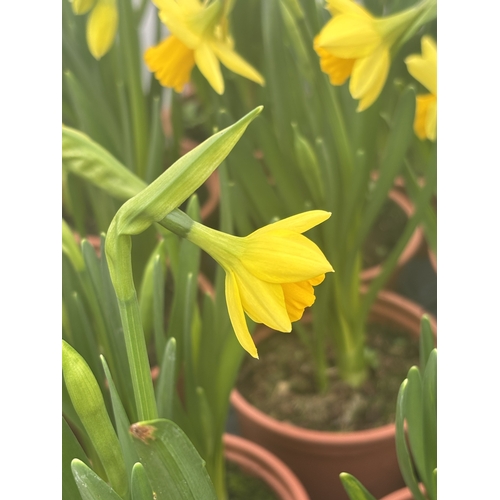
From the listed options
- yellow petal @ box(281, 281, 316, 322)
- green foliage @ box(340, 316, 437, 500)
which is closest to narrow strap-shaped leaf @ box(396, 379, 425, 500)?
green foliage @ box(340, 316, 437, 500)

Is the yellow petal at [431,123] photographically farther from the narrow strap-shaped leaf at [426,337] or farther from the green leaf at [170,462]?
the green leaf at [170,462]

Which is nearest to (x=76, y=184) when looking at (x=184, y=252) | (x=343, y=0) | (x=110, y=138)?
(x=110, y=138)

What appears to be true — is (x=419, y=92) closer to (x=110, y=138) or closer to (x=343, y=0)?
(x=343, y=0)

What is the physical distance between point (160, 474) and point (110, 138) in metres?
0.41

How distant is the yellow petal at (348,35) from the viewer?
0.58 metres

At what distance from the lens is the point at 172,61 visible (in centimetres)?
60

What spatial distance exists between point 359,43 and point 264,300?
0.31 metres

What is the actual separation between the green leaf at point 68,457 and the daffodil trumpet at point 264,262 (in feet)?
0.64

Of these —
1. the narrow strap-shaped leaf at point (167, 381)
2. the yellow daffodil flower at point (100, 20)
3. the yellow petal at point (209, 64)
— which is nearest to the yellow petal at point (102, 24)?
the yellow daffodil flower at point (100, 20)

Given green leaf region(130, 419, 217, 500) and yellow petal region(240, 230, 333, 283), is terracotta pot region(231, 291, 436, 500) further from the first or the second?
yellow petal region(240, 230, 333, 283)

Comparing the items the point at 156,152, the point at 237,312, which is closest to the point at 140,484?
the point at 237,312

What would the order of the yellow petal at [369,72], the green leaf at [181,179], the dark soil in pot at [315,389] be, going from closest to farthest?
the green leaf at [181,179] → the yellow petal at [369,72] → the dark soil in pot at [315,389]

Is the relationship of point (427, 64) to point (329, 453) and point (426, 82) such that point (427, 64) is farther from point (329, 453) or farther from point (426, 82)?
point (329, 453)
